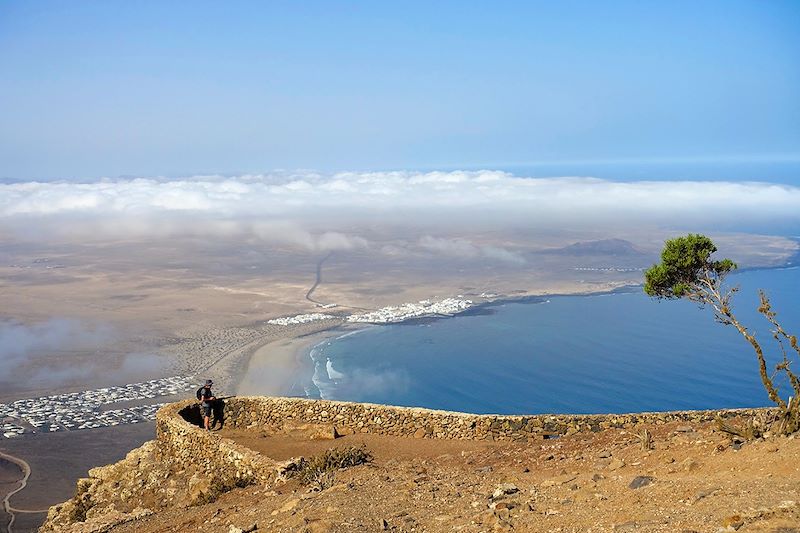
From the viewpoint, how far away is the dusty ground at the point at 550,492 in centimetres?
783

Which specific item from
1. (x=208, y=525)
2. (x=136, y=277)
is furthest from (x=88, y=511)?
(x=136, y=277)

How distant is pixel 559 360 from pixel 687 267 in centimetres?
4470

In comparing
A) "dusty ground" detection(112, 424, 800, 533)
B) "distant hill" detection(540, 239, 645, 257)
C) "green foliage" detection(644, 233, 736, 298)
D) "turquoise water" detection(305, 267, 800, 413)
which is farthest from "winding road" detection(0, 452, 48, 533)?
"distant hill" detection(540, 239, 645, 257)

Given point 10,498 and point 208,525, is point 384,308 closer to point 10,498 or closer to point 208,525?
point 10,498

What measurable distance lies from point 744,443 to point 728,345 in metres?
55.0

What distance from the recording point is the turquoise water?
1852 inches

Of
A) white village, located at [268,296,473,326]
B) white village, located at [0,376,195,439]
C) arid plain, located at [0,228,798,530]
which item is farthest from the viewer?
white village, located at [268,296,473,326]

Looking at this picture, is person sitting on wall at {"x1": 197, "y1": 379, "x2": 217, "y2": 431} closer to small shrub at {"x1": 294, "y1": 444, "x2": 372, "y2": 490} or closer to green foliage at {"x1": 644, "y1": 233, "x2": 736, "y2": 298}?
small shrub at {"x1": 294, "y1": 444, "x2": 372, "y2": 490}

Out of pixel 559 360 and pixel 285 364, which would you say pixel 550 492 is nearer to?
pixel 285 364

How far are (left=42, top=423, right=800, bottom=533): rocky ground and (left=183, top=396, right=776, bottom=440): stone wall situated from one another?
376mm

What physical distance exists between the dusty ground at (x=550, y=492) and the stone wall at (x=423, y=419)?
23.8 inches

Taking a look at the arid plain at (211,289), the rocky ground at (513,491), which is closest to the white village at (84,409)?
the arid plain at (211,289)

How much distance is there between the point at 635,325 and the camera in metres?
68.8

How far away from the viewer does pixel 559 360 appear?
57.9 metres
